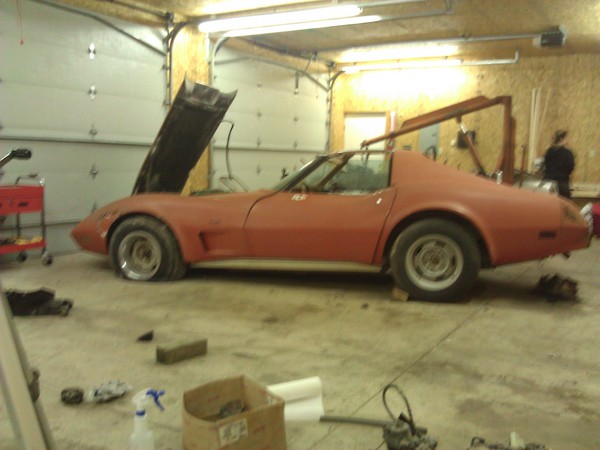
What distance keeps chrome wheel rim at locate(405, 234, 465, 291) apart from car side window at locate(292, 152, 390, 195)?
2.23 feet

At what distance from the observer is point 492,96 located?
1251 cm

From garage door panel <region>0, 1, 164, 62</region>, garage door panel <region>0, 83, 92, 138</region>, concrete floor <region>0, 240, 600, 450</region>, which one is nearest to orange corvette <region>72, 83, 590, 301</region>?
concrete floor <region>0, 240, 600, 450</region>

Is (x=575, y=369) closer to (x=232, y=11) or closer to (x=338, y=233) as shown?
(x=338, y=233)

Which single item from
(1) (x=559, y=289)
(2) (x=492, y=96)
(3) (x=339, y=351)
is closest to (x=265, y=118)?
(2) (x=492, y=96)

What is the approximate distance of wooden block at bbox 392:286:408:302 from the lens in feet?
16.5

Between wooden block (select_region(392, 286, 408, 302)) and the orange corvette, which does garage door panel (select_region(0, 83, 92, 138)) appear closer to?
the orange corvette

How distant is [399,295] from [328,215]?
100cm

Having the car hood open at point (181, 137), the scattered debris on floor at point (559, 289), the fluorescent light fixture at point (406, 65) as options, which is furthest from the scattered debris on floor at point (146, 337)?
the fluorescent light fixture at point (406, 65)

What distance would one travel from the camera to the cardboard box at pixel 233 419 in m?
2.11

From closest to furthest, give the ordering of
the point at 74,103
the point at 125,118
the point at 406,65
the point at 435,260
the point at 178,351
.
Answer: the point at 178,351, the point at 435,260, the point at 74,103, the point at 125,118, the point at 406,65

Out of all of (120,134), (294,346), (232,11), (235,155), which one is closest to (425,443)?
(294,346)

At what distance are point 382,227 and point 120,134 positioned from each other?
4.88 meters

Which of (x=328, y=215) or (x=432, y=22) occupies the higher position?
(x=432, y=22)

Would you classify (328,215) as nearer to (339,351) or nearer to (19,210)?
(339,351)
